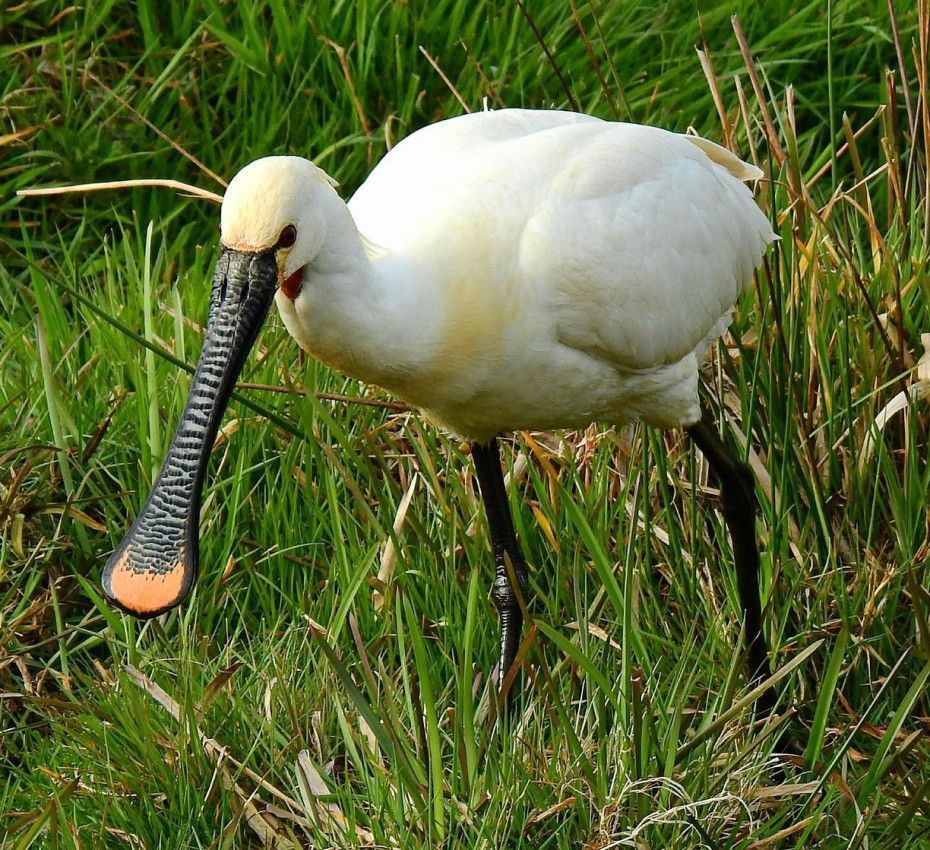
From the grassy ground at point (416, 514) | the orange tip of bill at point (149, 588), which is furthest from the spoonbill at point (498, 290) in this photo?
the grassy ground at point (416, 514)

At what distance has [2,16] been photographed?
5047 millimetres

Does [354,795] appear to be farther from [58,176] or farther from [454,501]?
[58,176]

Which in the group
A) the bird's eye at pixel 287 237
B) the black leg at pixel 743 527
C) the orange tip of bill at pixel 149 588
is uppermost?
the bird's eye at pixel 287 237

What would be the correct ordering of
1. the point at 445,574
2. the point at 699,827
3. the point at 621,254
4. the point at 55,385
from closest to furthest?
the point at 699,827 → the point at 621,254 → the point at 445,574 → the point at 55,385

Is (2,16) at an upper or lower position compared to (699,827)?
upper

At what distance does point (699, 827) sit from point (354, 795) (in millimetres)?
629

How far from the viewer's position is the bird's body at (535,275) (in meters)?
2.98

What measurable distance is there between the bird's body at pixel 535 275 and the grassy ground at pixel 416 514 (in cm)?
18

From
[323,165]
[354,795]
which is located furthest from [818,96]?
[354,795]

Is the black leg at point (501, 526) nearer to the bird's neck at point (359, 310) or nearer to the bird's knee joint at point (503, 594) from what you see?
Result: the bird's knee joint at point (503, 594)

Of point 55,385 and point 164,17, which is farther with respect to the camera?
point 164,17

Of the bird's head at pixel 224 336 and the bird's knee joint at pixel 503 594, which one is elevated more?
the bird's head at pixel 224 336

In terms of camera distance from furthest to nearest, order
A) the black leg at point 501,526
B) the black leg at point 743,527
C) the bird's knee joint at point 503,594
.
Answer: the bird's knee joint at point 503,594
the black leg at point 501,526
the black leg at point 743,527

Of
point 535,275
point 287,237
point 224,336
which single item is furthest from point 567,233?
point 224,336
